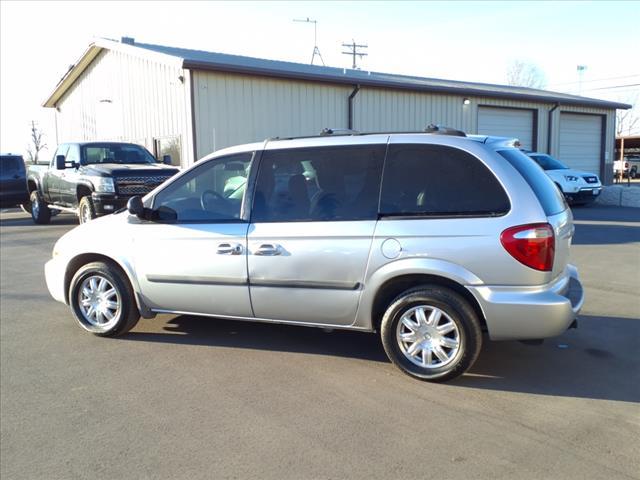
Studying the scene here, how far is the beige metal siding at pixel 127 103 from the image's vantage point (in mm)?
15883

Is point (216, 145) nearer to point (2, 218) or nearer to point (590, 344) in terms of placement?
point (2, 218)

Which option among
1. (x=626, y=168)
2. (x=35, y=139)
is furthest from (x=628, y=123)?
(x=35, y=139)

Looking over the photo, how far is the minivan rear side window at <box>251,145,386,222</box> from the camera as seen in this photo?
4.71m

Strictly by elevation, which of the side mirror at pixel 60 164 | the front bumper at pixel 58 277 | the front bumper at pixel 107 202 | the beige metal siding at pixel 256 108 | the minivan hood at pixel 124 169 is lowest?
the front bumper at pixel 58 277

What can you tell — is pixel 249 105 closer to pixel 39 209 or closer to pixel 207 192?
pixel 39 209

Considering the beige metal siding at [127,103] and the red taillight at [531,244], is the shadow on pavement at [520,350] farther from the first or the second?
the beige metal siding at [127,103]

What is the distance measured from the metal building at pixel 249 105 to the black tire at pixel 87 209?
3716 mm

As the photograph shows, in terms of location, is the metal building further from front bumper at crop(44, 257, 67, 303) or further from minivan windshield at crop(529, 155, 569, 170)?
front bumper at crop(44, 257, 67, 303)

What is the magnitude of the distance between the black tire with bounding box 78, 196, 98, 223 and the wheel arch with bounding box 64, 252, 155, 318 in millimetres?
6353

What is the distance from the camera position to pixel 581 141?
86.1ft

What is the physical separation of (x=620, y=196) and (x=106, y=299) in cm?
1845

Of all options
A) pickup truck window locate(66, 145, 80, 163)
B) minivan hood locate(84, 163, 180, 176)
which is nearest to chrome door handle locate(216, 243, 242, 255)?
minivan hood locate(84, 163, 180, 176)

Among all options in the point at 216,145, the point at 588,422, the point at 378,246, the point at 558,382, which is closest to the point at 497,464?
the point at 588,422

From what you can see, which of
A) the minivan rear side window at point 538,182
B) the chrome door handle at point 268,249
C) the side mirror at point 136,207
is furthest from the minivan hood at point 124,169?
the minivan rear side window at point 538,182
